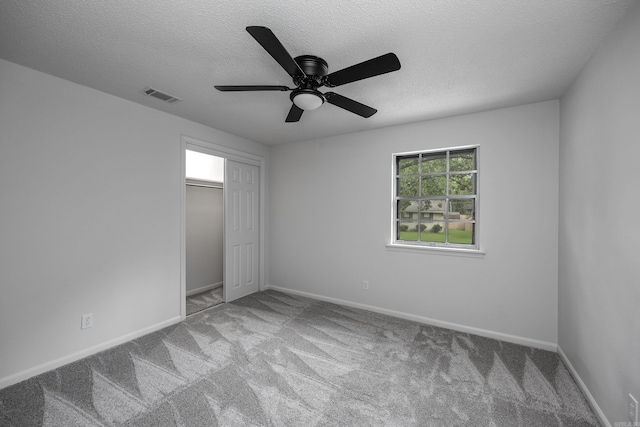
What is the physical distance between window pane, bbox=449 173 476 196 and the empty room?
2cm

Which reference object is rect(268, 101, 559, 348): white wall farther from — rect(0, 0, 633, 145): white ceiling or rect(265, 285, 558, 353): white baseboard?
rect(0, 0, 633, 145): white ceiling

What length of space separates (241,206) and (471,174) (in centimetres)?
318

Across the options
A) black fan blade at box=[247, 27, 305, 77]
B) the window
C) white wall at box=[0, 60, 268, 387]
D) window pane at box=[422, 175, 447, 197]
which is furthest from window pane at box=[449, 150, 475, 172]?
white wall at box=[0, 60, 268, 387]

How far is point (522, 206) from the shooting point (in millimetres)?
2674

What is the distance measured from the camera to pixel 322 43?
1715 mm

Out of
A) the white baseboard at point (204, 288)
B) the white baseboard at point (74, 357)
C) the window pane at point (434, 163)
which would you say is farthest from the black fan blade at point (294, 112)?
the white baseboard at point (204, 288)

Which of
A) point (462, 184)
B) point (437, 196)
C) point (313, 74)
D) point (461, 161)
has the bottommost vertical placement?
point (437, 196)

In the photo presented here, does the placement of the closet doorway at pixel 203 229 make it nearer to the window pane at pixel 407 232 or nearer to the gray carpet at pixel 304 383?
the gray carpet at pixel 304 383

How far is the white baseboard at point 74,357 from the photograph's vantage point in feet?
6.48

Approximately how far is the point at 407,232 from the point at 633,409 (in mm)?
2389

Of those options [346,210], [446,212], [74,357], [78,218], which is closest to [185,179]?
[78,218]

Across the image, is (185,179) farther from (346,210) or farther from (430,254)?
(430,254)

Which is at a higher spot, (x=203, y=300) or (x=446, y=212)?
(x=446, y=212)

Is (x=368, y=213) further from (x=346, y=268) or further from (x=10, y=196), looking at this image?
(x=10, y=196)
